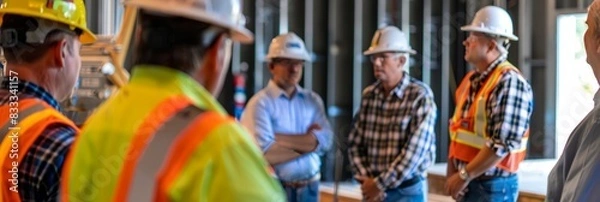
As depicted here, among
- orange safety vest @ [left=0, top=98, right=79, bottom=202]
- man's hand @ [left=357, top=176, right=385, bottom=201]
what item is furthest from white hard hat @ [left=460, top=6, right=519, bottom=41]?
orange safety vest @ [left=0, top=98, right=79, bottom=202]

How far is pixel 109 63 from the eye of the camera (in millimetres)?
3887

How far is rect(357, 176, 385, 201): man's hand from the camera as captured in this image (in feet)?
13.5

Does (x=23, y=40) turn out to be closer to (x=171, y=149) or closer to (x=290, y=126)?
(x=171, y=149)

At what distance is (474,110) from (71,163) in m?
2.68

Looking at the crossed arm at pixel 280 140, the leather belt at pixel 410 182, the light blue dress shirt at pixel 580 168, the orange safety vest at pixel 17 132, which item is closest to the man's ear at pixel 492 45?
the leather belt at pixel 410 182

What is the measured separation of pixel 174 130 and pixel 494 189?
8.86 feet

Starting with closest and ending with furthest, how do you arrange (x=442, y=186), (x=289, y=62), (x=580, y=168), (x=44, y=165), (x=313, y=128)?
1. (x=44, y=165)
2. (x=580, y=168)
3. (x=313, y=128)
4. (x=289, y=62)
5. (x=442, y=186)

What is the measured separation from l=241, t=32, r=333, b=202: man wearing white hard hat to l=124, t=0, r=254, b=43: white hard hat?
2870 millimetres

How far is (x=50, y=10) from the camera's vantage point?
7.30 ft

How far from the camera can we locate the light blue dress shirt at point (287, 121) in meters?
4.37

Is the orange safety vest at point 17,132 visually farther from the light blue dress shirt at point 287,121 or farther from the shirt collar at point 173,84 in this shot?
the light blue dress shirt at point 287,121

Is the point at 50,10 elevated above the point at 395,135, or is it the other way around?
the point at 50,10

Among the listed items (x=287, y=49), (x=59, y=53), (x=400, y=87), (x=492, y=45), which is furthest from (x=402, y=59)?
(x=59, y=53)

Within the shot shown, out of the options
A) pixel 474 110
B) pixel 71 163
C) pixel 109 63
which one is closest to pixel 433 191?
pixel 474 110
